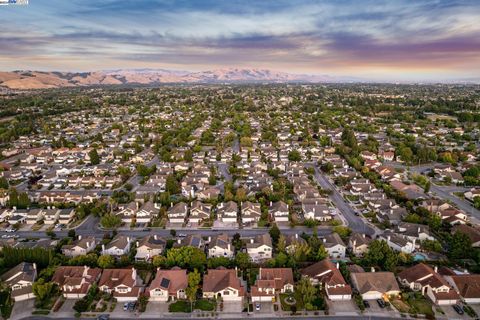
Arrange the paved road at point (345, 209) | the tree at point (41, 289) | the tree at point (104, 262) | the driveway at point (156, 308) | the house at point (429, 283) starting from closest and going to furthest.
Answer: the driveway at point (156, 308)
the tree at point (41, 289)
the house at point (429, 283)
the tree at point (104, 262)
the paved road at point (345, 209)

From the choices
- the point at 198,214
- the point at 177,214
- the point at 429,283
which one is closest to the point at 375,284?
the point at 429,283

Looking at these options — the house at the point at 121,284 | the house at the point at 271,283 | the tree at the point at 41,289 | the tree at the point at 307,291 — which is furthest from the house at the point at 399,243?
the tree at the point at 41,289

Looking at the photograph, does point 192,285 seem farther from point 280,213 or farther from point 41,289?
point 280,213

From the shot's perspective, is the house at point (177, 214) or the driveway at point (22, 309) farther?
the house at point (177, 214)

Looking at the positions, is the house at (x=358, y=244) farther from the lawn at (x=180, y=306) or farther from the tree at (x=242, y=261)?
the lawn at (x=180, y=306)

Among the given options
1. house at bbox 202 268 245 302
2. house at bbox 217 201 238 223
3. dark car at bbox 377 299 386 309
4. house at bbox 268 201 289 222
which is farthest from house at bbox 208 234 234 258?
dark car at bbox 377 299 386 309

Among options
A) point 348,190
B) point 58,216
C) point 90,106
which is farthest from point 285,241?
point 90,106

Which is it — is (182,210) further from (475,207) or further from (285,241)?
(475,207)
